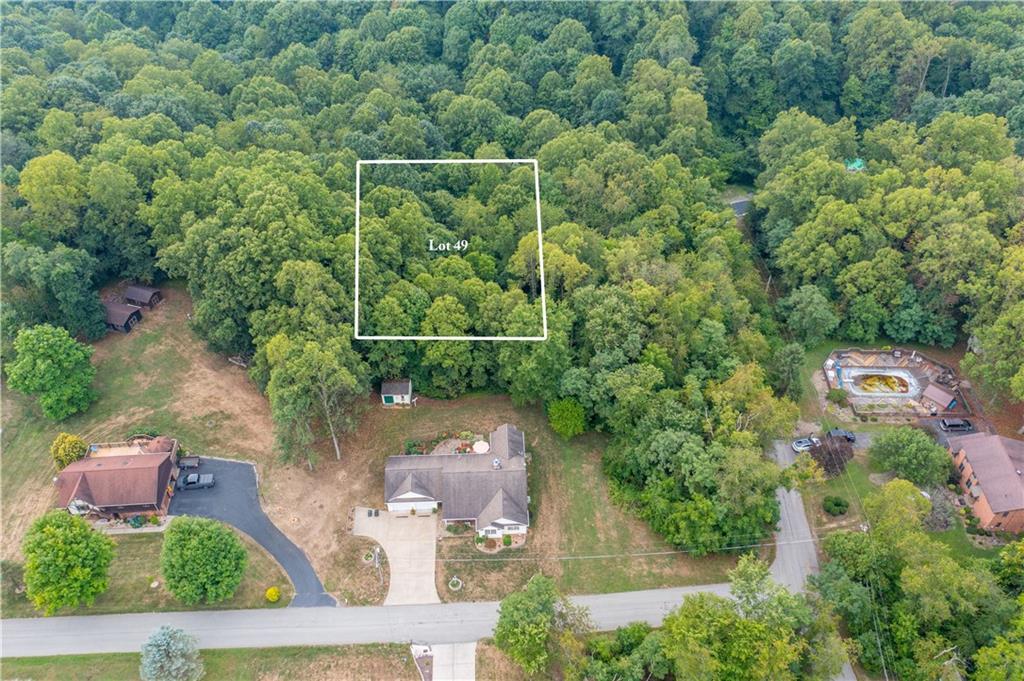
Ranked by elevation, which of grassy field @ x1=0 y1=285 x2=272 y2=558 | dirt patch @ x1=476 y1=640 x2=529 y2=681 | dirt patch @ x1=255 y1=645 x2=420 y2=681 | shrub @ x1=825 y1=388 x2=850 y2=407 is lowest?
dirt patch @ x1=476 y1=640 x2=529 y2=681

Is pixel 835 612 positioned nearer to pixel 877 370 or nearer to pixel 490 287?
pixel 877 370

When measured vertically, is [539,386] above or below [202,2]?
below

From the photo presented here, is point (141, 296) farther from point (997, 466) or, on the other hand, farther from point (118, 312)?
point (997, 466)

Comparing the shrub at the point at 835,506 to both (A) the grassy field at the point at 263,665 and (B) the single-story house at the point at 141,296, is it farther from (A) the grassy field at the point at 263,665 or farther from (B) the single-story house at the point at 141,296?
(B) the single-story house at the point at 141,296

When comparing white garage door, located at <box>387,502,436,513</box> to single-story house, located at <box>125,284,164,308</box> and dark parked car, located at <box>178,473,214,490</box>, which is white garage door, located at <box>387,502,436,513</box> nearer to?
dark parked car, located at <box>178,473,214,490</box>

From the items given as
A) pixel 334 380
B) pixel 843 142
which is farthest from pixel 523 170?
pixel 843 142

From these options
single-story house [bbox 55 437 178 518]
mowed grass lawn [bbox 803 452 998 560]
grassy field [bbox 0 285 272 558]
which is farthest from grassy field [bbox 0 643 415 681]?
mowed grass lawn [bbox 803 452 998 560]

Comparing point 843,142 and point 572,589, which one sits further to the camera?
point 843,142

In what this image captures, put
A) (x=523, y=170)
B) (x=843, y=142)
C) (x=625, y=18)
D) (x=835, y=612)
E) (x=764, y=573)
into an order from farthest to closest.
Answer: (x=625, y=18)
(x=843, y=142)
(x=523, y=170)
(x=835, y=612)
(x=764, y=573)
